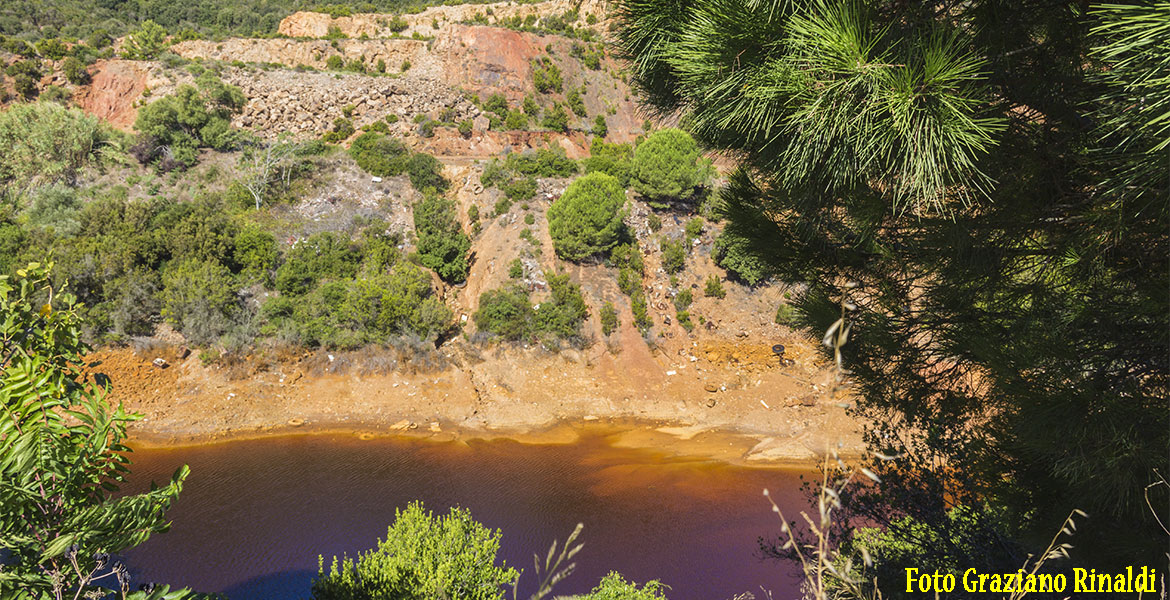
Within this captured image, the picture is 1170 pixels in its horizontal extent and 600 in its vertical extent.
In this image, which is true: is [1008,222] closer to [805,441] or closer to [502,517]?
[502,517]

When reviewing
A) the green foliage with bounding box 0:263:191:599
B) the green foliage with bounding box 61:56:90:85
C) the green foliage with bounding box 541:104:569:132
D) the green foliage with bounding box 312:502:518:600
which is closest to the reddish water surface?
the green foliage with bounding box 312:502:518:600

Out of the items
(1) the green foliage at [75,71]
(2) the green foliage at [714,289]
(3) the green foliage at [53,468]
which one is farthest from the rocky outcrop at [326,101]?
(3) the green foliage at [53,468]

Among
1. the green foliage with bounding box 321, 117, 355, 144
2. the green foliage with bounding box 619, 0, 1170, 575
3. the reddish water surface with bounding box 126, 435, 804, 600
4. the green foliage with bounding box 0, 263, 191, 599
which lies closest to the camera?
the green foliage with bounding box 0, 263, 191, 599

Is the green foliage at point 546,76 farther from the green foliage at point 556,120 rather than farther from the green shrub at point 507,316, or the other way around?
the green shrub at point 507,316

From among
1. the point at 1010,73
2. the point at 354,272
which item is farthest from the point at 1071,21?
the point at 354,272

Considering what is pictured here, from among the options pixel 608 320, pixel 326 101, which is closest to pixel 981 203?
pixel 608 320

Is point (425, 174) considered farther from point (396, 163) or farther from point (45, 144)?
point (45, 144)

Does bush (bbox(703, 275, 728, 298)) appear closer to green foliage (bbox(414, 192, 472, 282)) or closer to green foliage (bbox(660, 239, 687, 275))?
green foliage (bbox(660, 239, 687, 275))

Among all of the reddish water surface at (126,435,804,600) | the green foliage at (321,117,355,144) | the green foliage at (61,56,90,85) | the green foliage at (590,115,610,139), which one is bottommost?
the reddish water surface at (126,435,804,600)
